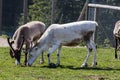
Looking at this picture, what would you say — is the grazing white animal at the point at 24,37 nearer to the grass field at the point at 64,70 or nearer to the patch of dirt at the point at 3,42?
the grass field at the point at 64,70

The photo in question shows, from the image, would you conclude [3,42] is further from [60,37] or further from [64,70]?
[64,70]

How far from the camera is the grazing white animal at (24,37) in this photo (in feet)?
39.5

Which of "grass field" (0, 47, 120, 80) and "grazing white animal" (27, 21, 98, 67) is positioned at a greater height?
"grazing white animal" (27, 21, 98, 67)

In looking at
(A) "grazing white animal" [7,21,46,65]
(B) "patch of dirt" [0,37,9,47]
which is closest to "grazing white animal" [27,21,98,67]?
(A) "grazing white animal" [7,21,46,65]

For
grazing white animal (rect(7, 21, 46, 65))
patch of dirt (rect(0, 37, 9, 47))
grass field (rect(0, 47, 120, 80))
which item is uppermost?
grazing white animal (rect(7, 21, 46, 65))

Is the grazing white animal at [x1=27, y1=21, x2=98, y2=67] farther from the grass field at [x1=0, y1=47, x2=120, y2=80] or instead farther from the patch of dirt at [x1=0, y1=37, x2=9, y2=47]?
the patch of dirt at [x1=0, y1=37, x2=9, y2=47]

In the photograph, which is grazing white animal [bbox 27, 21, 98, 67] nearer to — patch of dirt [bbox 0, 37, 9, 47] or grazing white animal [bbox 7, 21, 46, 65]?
grazing white animal [bbox 7, 21, 46, 65]

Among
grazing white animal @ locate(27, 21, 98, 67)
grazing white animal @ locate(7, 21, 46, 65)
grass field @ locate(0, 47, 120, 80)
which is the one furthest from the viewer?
grazing white animal @ locate(7, 21, 46, 65)

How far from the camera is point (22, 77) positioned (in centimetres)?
974

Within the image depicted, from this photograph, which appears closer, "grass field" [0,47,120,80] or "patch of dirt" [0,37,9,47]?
"grass field" [0,47,120,80]

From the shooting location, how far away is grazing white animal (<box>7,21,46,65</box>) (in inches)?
474

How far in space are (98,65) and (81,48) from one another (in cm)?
461

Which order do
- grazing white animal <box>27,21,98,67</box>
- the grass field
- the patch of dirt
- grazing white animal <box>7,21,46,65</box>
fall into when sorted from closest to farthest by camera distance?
1. the grass field
2. grazing white animal <box>27,21,98,67</box>
3. grazing white animal <box>7,21,46,65</box>
4. the patch of dirt

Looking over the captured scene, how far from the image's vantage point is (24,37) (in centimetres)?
1236
